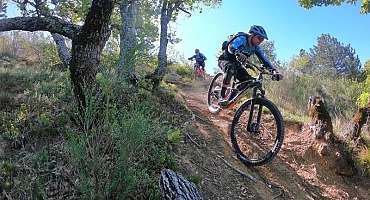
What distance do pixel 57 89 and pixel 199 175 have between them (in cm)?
308

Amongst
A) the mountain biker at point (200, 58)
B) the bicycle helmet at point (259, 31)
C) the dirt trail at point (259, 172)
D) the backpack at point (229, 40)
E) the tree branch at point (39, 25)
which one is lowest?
the dirt trail at point (259, 172)

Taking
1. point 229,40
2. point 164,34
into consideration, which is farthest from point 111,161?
point 164,34

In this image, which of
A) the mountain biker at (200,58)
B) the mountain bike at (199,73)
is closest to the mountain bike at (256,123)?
the mountain bike at (199,73)

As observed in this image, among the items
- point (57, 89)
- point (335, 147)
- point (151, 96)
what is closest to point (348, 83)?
point (335, 147)

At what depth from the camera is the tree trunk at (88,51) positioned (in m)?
5.38

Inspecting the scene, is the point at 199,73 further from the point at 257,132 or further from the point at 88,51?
the point at 88,51

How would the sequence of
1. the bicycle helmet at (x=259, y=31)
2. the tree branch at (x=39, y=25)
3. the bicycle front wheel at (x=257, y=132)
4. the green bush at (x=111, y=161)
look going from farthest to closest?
the bicycle helmet at (x=259, y=31)
the bicycle front wheel at (x=257, y=132)
the tree branch at (x=39, y=25)
the green bush at (x=111, y=161)

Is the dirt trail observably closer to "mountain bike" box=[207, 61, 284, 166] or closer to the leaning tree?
"mountain bike" box=[207, 61, 284, 166]

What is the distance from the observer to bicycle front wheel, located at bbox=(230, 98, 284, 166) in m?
6.16

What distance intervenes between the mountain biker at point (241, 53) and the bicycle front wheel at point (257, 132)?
59 centimetres

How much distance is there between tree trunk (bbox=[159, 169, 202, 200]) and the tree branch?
2.44 metres

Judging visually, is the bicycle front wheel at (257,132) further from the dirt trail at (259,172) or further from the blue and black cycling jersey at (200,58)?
the blue and black cycling jersey at (200,58)

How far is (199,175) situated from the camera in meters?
5.53

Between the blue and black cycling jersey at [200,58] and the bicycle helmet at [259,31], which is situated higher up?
the bicycle helmet at [259,31]
